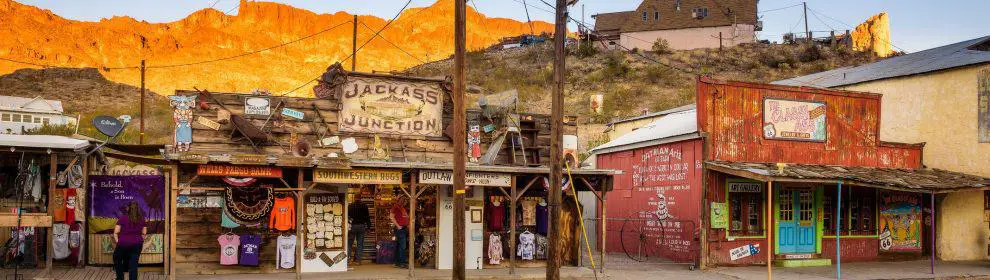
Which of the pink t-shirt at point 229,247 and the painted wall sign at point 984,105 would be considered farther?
the painted wall sign at point 984,105

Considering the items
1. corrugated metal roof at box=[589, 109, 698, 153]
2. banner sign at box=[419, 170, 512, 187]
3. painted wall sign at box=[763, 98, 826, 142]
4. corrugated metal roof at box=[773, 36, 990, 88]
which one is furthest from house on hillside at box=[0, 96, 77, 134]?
corrugated metal roof at box=[773, 36, 990, 88]

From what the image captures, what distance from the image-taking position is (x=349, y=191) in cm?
Result: 1975

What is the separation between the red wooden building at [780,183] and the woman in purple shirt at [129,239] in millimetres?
13564

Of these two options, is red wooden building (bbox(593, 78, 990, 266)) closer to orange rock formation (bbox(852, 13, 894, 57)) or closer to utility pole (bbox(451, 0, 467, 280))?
utility pole (bbox(451, 0, 467, 280))

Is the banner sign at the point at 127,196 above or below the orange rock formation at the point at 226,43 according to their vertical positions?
below

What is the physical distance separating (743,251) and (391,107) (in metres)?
10.1

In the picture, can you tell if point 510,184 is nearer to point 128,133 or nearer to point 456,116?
point 456,116

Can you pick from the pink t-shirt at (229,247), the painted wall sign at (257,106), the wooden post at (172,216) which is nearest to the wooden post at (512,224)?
the painted wall sign at (257,106)

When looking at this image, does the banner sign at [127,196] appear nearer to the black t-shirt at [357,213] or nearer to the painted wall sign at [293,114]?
the painted wall sign at [293,114]

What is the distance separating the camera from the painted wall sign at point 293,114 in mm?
19000

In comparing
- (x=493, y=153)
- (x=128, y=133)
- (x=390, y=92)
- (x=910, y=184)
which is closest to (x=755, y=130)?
(x=910, y=184)

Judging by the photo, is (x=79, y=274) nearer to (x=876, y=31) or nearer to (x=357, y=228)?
(x=357, y=228)

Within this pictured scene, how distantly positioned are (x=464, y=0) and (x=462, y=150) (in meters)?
2.61

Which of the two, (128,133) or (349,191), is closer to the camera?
(349,191)
